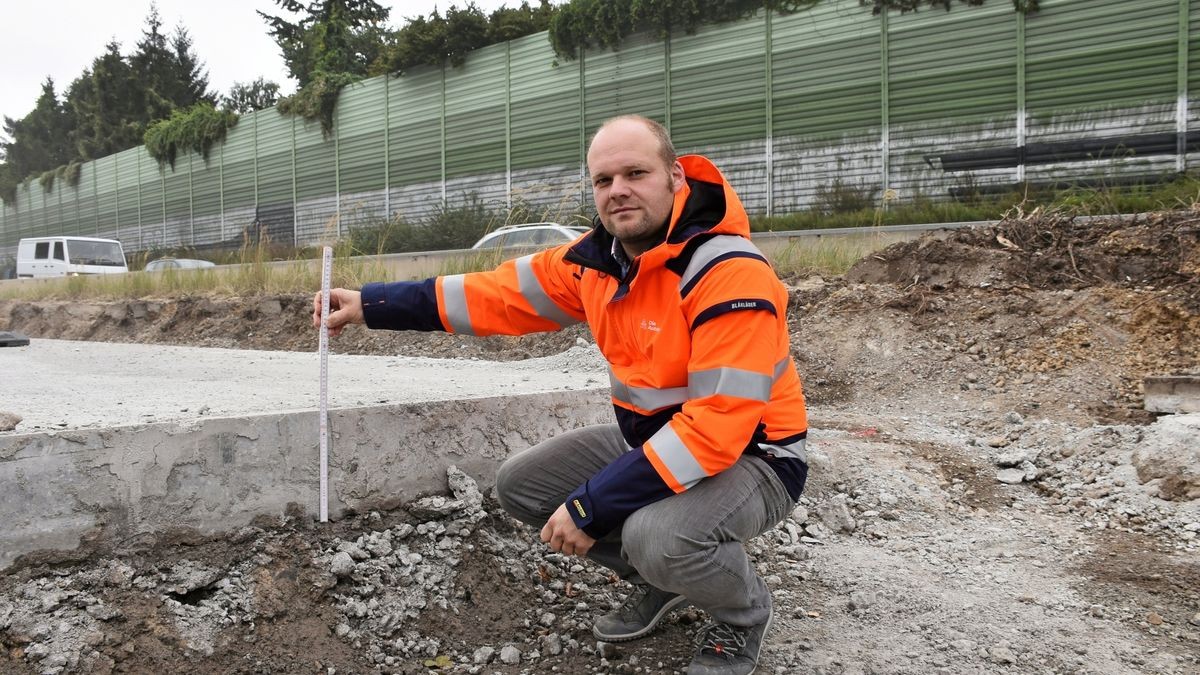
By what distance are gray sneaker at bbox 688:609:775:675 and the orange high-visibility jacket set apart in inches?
15.6

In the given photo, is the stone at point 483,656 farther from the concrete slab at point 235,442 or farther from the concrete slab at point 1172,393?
the concrete slab at point 1172,393

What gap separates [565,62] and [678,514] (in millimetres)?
14733

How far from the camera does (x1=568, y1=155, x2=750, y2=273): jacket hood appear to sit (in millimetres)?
2238

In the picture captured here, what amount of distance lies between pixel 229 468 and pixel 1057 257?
22.2 feet

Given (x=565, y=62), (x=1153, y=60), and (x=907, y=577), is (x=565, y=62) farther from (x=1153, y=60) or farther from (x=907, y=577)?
(x=907, y=577)

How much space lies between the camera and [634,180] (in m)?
2.32

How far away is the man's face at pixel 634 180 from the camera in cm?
232

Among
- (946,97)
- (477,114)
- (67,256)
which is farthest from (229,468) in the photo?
(67,256)

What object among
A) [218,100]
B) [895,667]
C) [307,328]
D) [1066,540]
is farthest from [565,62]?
[218,100]

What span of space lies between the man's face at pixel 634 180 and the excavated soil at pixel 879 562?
116 cm

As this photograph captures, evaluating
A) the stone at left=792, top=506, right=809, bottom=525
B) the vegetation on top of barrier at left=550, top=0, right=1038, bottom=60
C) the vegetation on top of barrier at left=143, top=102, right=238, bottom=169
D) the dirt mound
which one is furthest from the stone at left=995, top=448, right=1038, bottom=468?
the vegetation on top of barrier at left=143, top=102, right=238, bottom=169

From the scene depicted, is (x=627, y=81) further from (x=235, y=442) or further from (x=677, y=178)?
(x=235, y=442)

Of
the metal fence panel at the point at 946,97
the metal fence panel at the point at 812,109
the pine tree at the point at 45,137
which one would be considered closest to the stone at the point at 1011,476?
the metal fence panel at the point at 812,109

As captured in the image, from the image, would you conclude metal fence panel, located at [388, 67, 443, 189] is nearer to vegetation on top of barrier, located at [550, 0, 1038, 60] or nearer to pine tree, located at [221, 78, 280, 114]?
vegetation on top of barrier, located at [550, 0, 1038, 60]
